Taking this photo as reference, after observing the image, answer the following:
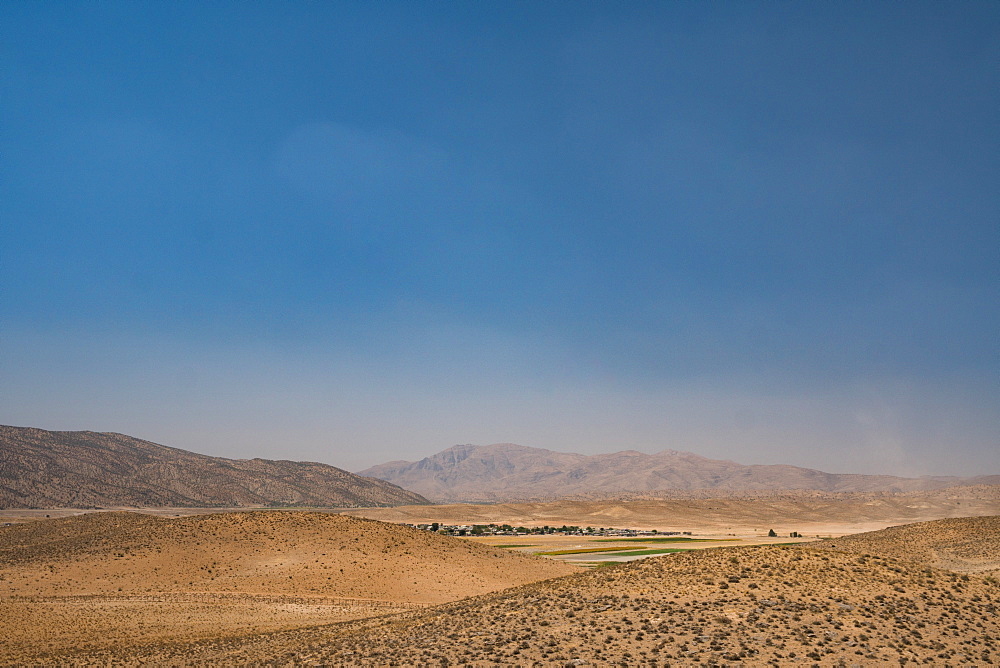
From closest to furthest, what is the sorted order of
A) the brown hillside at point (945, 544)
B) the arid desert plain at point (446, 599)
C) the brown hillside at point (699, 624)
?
the brown hillside at point (699, 624)
the arid desert plain at point (446, 599)
the brown hillside at point (945, 544)

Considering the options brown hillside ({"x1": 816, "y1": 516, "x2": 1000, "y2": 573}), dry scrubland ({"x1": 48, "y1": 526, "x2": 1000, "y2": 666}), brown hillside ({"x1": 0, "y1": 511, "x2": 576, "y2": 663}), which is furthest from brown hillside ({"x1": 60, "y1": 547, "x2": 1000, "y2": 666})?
brown hillside ({"x1": 816, "y1": 516, "x2": 1000, "y2": 573})

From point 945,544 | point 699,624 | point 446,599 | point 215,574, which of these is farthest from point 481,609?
point 945,544

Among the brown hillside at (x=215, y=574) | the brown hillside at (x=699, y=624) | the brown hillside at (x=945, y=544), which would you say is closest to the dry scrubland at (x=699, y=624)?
the brown hillside at (x=699, y=624)

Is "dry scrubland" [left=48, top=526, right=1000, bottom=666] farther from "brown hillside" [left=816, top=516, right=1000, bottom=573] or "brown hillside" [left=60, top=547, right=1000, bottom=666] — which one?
"brown hillside" [left=816, top=516, right=1000, bottom=573]

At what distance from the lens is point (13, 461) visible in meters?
182

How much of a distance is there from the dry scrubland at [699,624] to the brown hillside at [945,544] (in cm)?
2662

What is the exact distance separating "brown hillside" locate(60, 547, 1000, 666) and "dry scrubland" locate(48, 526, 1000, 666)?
0.05 meters

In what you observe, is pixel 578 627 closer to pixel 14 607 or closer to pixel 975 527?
pixel 14 607

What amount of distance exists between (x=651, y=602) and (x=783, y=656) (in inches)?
205

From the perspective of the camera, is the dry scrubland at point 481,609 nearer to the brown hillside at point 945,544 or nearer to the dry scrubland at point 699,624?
the dry scrubland at point 699,624

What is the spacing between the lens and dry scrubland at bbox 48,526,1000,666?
17453 mm

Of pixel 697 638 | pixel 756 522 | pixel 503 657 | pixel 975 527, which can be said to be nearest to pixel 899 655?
pixel 697 638

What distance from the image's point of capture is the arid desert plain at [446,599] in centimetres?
1823

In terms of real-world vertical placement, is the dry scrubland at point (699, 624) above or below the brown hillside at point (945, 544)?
above
